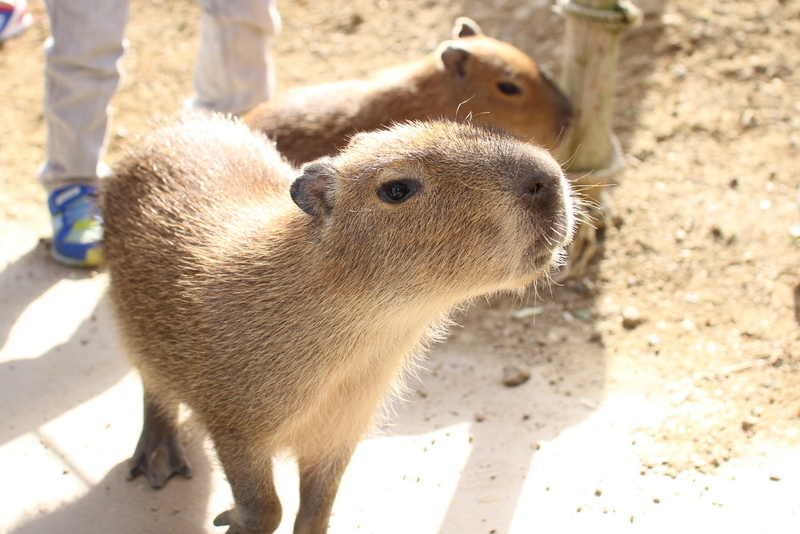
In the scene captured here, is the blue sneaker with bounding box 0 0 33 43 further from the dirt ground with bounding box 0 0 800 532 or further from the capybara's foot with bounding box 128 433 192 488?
the capybara's foot with bounding box 128 433 192 488

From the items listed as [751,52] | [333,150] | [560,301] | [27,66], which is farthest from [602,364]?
[27,66]

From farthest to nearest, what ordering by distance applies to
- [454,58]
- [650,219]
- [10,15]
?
[10,15] → [650,219] → [454,58]

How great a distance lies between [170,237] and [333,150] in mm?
1534

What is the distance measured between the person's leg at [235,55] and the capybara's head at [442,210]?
2.31 m

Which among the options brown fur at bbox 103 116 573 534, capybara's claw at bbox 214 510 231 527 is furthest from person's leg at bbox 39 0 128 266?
capybara's claw at bbox 214 510 231 527

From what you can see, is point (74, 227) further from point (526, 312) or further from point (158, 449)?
point (526, 312)

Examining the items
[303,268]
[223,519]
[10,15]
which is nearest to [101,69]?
[10,15]

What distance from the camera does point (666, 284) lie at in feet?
14.7

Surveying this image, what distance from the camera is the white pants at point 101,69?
4.30 meters

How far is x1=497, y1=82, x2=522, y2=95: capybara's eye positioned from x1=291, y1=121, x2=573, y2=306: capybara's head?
2329 millimetres

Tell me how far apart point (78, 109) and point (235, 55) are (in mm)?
955

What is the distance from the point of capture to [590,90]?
14.8ft

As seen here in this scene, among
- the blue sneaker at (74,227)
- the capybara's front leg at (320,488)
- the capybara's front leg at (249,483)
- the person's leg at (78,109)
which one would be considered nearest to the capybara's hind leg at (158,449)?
the capybara's front leg at (249,483)

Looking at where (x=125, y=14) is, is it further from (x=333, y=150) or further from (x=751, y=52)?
(x=751, y=52)
